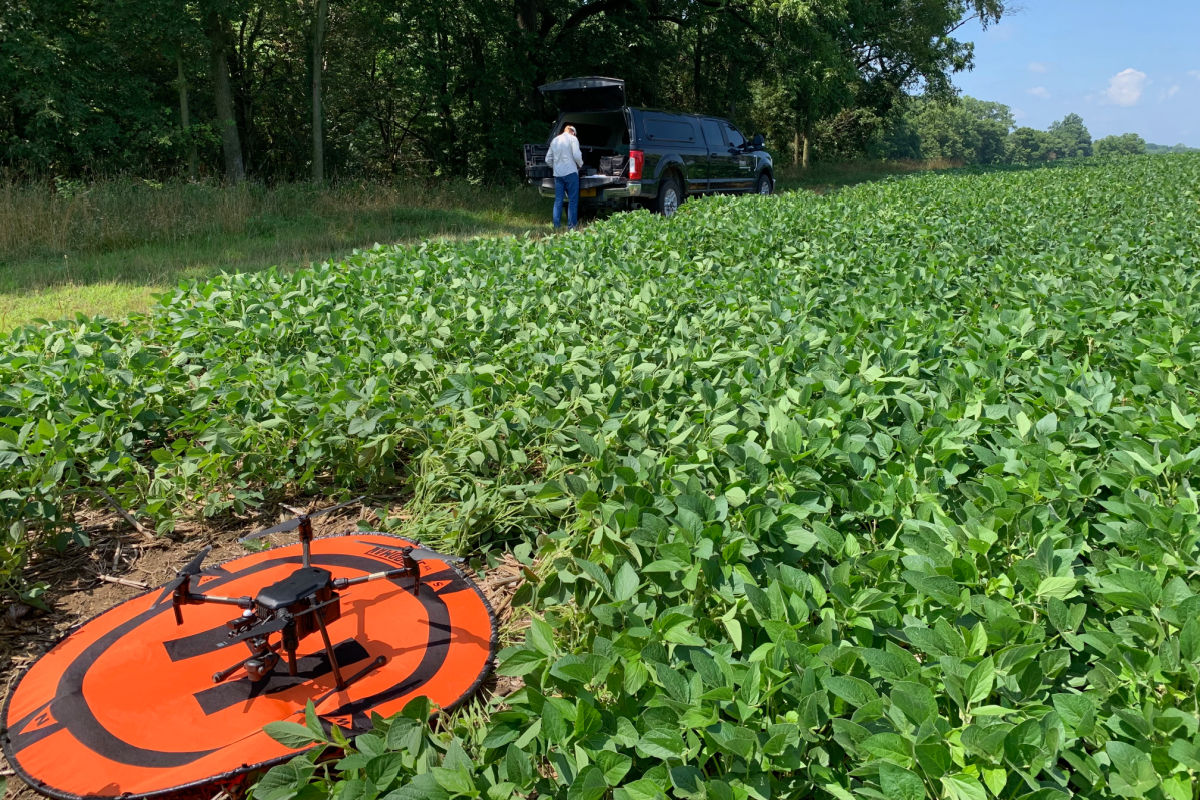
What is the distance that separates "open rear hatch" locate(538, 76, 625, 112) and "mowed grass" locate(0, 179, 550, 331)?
8.24ft

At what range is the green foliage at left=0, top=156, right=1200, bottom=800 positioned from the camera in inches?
55.4

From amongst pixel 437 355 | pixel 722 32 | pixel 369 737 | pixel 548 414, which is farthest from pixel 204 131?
pixel 369 737

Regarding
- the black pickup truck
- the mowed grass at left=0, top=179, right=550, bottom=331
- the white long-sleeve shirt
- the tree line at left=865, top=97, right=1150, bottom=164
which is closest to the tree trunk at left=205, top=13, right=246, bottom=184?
the mowed grass at left=0, top=179, right=550, bottom=331

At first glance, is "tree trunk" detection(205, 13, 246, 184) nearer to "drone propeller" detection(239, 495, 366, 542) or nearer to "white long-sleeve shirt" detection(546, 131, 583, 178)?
"white long-sleeve shirt" detection(546, 131, 583, 178)

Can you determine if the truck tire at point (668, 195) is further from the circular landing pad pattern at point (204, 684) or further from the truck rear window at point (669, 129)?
the circular landing pad pattern at point (204, 684)

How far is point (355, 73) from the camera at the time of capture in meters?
24.2

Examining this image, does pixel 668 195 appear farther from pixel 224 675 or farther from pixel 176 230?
pixel 224 675

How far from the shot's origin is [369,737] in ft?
5.11

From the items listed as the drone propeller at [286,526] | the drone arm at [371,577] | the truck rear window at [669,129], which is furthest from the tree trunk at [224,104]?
the drone arm at [371,577]

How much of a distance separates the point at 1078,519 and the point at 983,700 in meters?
0.90

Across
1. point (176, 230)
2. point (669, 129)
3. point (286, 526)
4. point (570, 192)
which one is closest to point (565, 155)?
point (570, 192)

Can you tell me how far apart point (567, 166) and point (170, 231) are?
6.56 metres

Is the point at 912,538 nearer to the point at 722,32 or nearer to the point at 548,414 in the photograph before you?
the point at 548,414

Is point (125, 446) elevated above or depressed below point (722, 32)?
below
